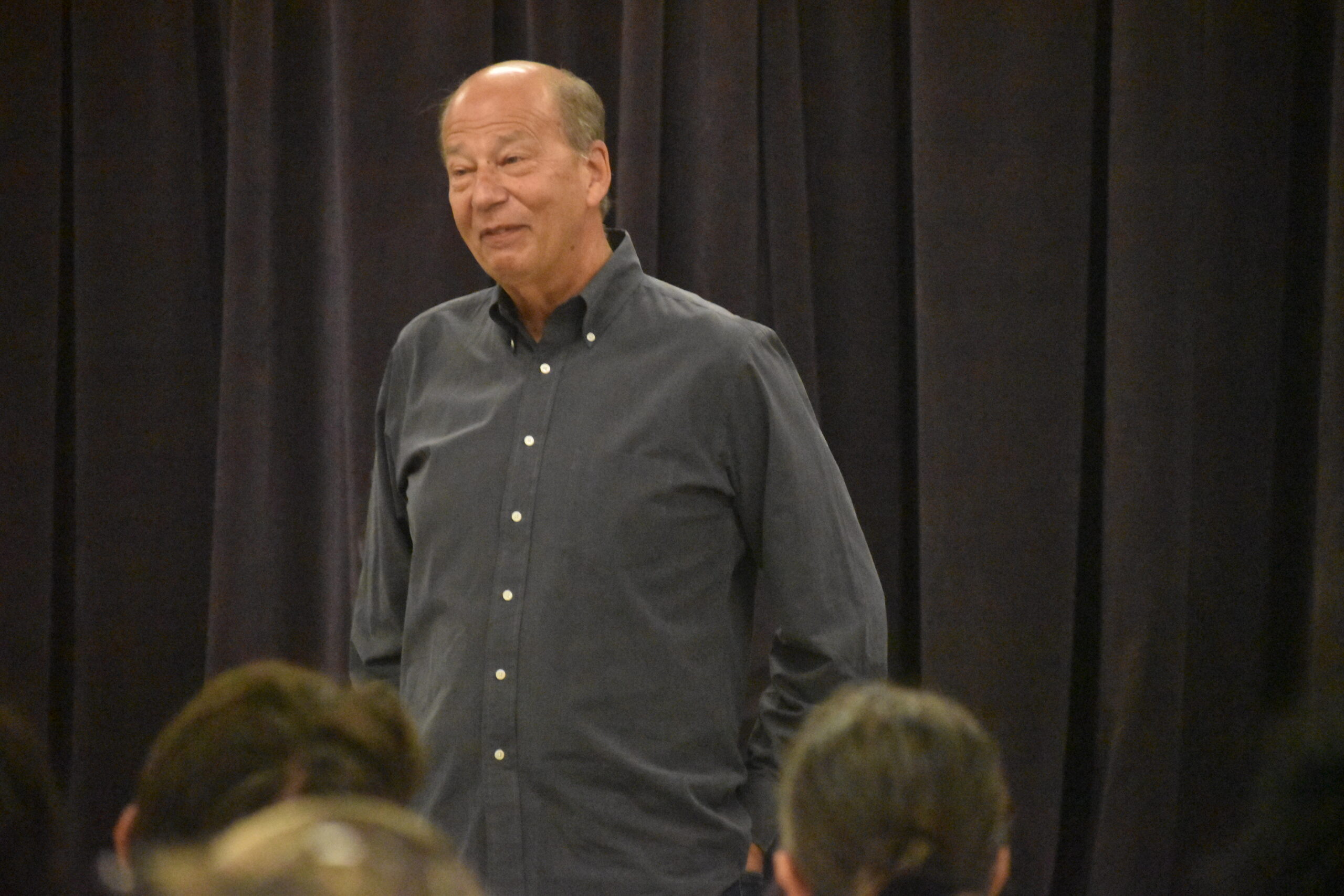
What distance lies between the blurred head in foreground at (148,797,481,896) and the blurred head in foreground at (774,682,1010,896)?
1.21ft

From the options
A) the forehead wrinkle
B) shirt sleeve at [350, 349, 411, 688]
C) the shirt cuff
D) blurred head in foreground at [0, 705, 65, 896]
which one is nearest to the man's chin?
the forehead wrinkle

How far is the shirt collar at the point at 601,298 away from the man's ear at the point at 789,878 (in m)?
0.98

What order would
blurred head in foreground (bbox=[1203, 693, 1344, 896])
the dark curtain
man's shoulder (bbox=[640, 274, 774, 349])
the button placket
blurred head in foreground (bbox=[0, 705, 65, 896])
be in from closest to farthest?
blurred head in foreground (bbox=[1203, 693, 1344, 896]) → blurred head in foreground (bbox=[0, 705, 65, 896]) → the button placket → man's shoulder (bbox=[640, 274, 774, 349]) → the dark curtain

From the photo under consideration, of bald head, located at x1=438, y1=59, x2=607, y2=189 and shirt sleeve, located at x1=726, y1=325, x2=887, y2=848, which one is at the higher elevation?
bald head, located at x1=438, y1=59, x2=607, y2=189

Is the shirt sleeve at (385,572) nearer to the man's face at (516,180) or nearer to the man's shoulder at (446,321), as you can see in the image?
the man's shoulder at (446,321)

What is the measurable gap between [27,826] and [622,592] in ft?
2.97

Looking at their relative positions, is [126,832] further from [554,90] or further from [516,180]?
[554,90]

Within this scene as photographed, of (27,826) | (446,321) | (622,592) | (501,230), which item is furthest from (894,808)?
(446,321)

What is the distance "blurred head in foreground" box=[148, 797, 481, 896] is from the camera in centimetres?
67

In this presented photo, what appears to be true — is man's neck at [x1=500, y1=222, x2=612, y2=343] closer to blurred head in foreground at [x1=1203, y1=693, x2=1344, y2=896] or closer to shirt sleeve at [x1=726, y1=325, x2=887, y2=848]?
shirt sleeve at [x1=726, y1=325, x2=887, y2=848]

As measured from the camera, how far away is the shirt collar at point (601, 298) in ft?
6.45

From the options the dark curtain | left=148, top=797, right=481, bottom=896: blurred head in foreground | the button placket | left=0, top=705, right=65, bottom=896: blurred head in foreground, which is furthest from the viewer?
the dark curtain

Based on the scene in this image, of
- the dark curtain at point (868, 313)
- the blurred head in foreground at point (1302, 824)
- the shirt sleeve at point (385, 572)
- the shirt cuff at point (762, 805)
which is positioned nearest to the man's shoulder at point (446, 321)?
the shirt sleeve at point (385, 572)

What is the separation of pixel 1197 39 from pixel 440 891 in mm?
2526
